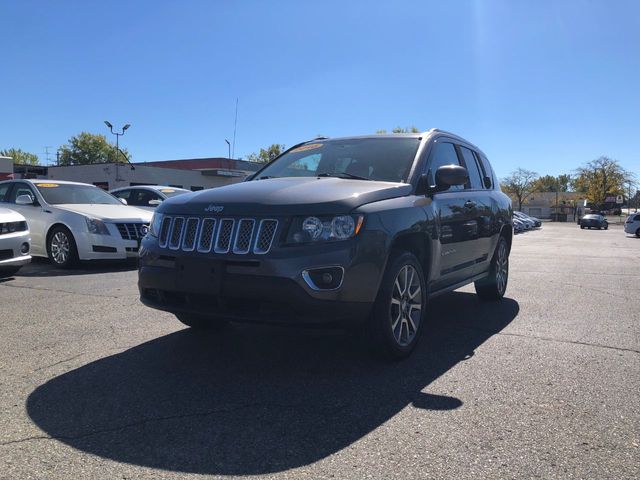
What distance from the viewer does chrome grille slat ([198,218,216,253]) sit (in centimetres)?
373

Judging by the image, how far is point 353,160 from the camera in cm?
501

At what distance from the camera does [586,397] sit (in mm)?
3443

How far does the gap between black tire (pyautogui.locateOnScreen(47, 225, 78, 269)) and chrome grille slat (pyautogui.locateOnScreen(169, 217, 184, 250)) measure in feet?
21.0

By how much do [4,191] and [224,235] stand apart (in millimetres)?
8943

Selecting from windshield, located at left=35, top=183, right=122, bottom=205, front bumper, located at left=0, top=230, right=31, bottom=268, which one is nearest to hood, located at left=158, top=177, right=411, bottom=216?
front bumper, located at left=0, top=230, right=31, bottom=268

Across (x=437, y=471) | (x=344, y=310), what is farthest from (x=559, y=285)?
(x=437, y=471)

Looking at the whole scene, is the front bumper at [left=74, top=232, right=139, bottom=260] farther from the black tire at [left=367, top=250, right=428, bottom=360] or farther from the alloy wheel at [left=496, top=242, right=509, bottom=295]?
the black tire at [left=367, top=250, right=428, bottom=360]

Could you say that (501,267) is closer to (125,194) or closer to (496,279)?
(496,279)

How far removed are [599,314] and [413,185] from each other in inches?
123

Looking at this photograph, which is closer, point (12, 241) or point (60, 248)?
point (12, 241)

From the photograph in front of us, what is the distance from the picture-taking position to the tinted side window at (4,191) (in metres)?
10.6

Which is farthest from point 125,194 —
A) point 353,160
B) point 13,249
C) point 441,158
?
point 441,158

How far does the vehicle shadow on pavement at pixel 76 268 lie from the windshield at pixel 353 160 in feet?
17.2

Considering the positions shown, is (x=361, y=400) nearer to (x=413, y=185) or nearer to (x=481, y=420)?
(x=481, y=420)
